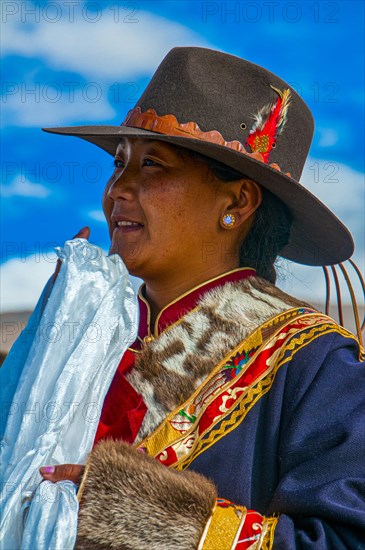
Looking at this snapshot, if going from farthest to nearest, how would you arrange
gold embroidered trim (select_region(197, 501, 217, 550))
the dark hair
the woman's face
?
the dark hair, the woman's face, gold embroidered trim (select_region(197, 501, 217, 550))

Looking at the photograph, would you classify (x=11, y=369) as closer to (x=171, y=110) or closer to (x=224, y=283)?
(x=224, y=283)

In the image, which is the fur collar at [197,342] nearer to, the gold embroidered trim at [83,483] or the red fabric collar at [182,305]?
the red fabric collar at [182,305]

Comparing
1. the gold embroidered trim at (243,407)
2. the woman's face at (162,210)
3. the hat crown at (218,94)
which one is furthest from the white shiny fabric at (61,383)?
the hat crown at (218,94)

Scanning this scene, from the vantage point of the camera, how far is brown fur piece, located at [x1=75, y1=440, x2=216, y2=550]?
2.08 metres

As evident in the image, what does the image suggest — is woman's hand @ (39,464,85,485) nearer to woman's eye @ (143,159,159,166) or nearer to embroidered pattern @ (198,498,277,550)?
embroidered pattern @ (198,498,277,550)

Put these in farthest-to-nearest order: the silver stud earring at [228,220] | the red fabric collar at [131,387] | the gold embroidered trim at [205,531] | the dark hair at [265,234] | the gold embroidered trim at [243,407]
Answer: the dark hair at [265,234], the silver stud earring at [228,220], the red fabric collar at [131,387], the gold embroidered trim at [243,407], the gold embroidered trim at [205,531]

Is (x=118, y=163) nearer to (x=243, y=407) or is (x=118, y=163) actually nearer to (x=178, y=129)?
(x=178, y=129)

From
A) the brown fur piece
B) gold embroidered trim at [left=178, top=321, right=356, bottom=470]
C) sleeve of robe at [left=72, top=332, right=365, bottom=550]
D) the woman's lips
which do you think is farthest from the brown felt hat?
the brown fur piece

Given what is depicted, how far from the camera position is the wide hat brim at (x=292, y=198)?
2691 millimetres

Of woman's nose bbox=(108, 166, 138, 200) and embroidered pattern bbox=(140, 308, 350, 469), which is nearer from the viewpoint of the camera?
embroidered pattern bbox=(140, 308, 350, 469)

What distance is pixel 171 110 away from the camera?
275 centimetres

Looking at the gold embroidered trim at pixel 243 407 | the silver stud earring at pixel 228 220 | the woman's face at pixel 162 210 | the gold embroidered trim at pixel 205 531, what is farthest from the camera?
the silver stud earring at pixel 228 220

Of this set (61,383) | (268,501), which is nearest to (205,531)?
(268,501)

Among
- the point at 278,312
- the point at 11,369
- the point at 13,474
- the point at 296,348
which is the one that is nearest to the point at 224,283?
the point at 278,312
